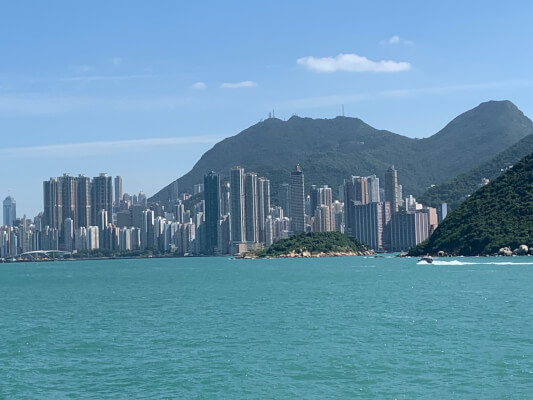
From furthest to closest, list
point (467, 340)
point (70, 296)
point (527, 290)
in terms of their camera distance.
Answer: point (70, 296)
point (527, 290)
point (467, 340)

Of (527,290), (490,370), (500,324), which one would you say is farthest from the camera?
(527,290)

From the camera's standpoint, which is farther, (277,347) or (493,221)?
(493,221)

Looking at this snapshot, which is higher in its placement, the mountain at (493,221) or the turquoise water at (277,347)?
the mountain at (493,221)

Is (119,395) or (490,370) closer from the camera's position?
(119,395)

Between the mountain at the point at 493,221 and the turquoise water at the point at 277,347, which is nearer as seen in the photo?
the turquoise water at the point at 277,347

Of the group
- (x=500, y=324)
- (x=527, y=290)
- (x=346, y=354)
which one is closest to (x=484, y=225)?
(x=527, y=290)

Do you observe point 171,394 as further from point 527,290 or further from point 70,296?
point 70,296
